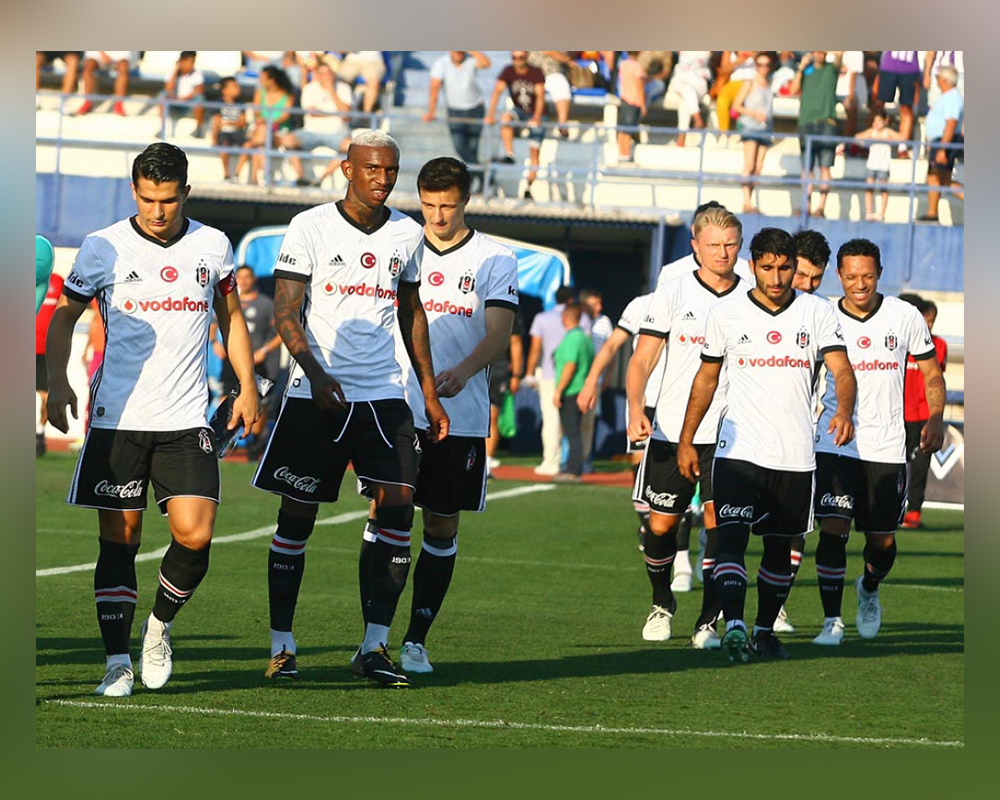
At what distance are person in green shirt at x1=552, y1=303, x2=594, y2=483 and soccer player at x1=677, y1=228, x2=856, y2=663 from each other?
12.3m

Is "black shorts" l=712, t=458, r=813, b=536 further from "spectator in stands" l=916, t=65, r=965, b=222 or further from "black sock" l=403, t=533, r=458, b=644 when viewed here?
"spectator in stands" l=916, t=65, r=965, b=222

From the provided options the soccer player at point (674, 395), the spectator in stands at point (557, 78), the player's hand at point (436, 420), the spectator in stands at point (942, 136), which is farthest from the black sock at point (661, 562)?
the spectator in stands at point (557, 78)

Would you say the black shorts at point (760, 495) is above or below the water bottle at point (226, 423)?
below

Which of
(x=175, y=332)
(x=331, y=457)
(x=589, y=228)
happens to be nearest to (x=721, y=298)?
(x=331, y=457)

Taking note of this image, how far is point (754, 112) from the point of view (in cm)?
2441

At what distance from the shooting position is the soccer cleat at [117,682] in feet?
22.5

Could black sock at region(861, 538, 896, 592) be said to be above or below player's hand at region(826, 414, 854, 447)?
below

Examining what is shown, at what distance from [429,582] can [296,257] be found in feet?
5.85

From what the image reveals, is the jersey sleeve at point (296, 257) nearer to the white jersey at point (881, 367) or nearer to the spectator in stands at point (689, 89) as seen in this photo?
the white jersey at point (881, 367)

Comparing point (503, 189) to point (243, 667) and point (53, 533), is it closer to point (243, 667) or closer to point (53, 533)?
point (53, 533)

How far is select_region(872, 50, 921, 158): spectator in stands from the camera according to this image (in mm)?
22875

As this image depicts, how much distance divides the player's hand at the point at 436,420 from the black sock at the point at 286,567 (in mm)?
671

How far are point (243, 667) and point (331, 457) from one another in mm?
1095

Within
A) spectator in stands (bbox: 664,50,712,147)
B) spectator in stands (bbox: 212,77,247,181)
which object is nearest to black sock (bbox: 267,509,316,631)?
spectator in stands (bbox: 664,50,712,147)
